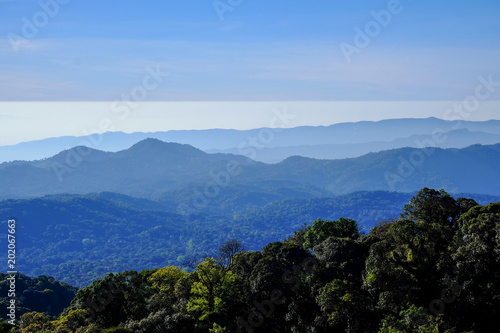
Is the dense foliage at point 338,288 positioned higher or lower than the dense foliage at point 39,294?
higher

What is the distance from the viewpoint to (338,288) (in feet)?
112

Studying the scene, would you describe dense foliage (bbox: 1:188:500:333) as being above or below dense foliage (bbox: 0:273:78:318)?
above

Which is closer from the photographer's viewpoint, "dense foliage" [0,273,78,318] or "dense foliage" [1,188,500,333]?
"dense foliage" [1,188,500,333]

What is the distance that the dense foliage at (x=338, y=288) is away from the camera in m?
30.9

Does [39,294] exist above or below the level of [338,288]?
below

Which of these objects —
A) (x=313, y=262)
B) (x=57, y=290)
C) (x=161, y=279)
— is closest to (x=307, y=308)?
(x=313, y=262)

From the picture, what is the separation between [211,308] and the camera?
39.4m

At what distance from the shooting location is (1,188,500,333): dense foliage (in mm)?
30938

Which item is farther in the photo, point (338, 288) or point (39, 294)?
point (39, 294)

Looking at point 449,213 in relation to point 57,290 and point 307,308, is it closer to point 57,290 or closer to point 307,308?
point 307,308

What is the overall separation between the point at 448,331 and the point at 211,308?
19120 millimetres

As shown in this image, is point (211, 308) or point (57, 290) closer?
point (211, 308)

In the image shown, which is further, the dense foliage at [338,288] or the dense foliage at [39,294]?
the dense foliage at [39,294]

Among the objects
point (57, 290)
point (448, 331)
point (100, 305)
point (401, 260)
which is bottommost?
point (57, 290)
